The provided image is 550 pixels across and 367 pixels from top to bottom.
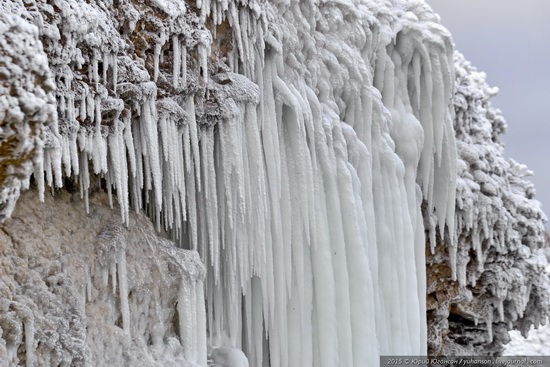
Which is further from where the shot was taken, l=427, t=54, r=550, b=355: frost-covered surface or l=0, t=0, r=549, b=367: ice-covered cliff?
l=427, t=54, r=550, b=355: frost-covered surface

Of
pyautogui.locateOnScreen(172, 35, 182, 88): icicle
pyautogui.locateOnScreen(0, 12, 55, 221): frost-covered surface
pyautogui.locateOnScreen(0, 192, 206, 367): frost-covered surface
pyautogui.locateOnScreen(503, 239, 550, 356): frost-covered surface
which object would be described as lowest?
pyautogui.locateOnScreen(503, 239, 550, 356): frost-covered surface

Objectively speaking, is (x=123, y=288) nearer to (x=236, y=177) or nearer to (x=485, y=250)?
(x=236, y=177)

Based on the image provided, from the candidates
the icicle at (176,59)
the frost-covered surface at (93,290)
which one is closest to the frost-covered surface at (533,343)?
the frost-covered surface at (93,290)

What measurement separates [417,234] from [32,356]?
3.24 meters

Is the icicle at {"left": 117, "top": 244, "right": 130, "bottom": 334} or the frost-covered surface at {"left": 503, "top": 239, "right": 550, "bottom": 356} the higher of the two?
the icicle at {"left": 117, "top": 244, "right": 130, "bottom": 334}

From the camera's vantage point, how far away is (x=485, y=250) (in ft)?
22.2

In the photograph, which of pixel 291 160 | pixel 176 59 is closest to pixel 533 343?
pixel 291 160

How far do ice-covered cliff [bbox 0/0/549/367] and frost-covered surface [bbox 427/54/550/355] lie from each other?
37 mm

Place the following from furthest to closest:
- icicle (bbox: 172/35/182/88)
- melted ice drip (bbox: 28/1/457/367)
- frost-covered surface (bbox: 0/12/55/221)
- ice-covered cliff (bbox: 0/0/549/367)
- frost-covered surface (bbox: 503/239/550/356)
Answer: frost-covered surface (bbox: 503/239/550/356) → icicle (bbox: 172/35/182/88) → melted ice drip (bbox: 28/1/457/367) → ice-covered cliff (bbox: 0/0/549/367) → frost-covered surface (bbox: 0/12/55/221)

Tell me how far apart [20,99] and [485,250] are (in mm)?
5190

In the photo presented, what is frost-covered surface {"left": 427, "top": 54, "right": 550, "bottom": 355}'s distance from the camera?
654 centimetres

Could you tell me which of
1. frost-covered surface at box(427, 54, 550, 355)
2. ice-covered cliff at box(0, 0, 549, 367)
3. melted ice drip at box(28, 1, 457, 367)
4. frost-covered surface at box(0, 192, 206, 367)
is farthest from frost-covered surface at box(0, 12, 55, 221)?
frost-covered surface at box(427, 54, 550, 355)

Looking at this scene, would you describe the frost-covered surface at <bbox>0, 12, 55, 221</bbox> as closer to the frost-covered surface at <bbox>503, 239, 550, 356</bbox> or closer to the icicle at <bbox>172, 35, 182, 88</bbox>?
the icicle at <bbox>172, 35, 182, 88</bbox>

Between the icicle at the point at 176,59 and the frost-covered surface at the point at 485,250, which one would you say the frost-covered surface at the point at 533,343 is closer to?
the frost-covered surface at the point at 485,250
